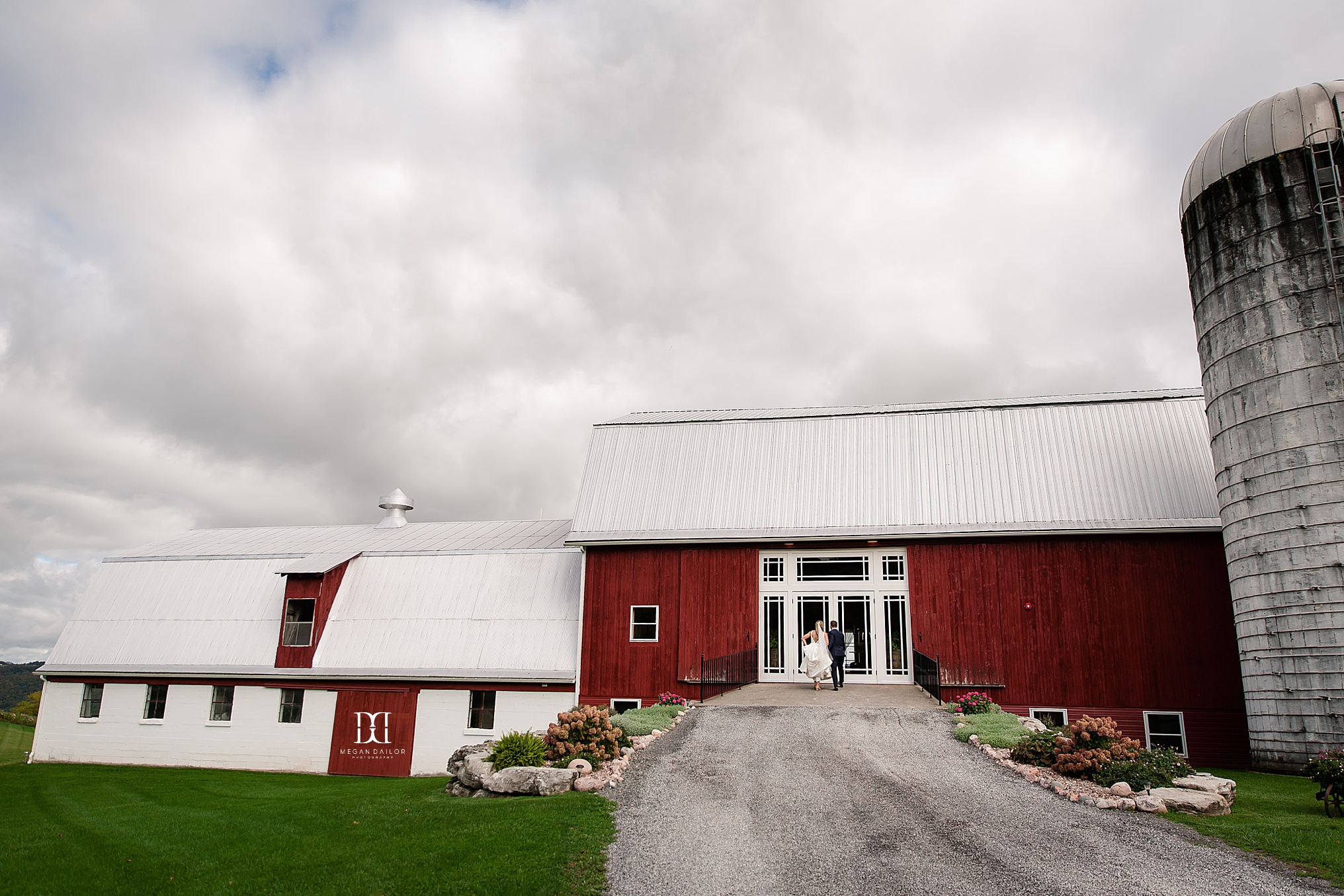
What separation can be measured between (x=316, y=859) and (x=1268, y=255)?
16.0m

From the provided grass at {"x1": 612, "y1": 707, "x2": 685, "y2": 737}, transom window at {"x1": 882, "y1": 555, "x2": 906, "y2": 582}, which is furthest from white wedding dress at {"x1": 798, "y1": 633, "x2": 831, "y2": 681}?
grass at {"x1": 612, "y1": 707, "x2": 685, "y2": 737}

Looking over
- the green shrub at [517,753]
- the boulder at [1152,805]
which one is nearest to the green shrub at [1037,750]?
the boulder at [1152,805]

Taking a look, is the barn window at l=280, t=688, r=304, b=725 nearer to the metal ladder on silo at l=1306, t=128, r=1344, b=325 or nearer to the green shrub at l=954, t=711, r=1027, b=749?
the green shrub at l=954, t=711, r=1027, b=749

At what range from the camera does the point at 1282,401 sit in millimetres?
13555

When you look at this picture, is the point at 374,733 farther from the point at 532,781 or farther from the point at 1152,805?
the point at 1152,805

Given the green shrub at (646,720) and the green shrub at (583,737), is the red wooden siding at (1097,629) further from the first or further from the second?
the green shrub at (583,737)

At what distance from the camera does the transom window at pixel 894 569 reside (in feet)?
60.8

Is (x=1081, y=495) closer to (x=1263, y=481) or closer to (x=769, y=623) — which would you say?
(x=1263, y=481)

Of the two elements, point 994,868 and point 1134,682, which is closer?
point 994,868

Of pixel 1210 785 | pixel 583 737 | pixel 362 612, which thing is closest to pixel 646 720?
pixel 583 737

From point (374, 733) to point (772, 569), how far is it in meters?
10.2

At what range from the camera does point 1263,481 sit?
45.0 feet

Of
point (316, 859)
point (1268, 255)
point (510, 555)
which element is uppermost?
point (1268, 255)

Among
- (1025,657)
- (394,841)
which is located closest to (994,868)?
(394,841)
